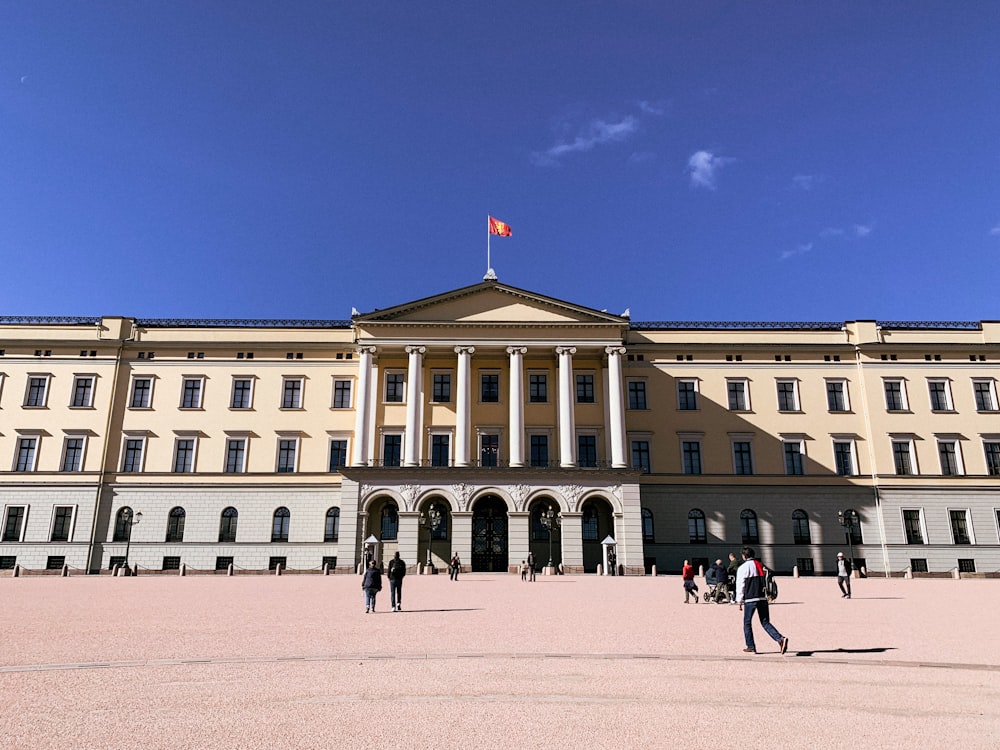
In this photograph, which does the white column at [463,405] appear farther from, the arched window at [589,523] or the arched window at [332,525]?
the arched window at [332,525]

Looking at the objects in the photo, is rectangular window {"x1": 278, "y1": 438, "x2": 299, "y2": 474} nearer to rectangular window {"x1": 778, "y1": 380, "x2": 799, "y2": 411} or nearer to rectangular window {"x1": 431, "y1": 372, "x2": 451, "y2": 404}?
rectangular window {"x1": 431, "y1": 372, "x2": 451, "y2": 404}

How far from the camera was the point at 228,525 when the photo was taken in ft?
147

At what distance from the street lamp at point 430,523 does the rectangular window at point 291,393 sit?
39.5 ft

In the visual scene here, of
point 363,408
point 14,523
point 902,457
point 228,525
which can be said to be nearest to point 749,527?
point 902,457

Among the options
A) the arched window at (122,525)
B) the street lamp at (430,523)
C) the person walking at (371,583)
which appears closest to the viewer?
the person walking at (371,583)

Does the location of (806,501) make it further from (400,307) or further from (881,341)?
(400,307)

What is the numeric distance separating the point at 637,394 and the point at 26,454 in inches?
1592

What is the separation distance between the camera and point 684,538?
146 feet

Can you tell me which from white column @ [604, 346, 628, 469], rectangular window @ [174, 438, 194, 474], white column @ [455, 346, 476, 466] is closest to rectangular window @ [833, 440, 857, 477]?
white column @ [604, 346, 628, 469]

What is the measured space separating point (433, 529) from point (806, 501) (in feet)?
79.6

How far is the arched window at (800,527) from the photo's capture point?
44.6 m

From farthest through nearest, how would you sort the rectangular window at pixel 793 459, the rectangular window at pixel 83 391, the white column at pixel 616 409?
1. the rectangular window at pixel 83 391
2. the rectangular window at pixel 793 459
3. the white column at pixel 616 409

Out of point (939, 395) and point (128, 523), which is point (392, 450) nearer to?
point (128, 523)

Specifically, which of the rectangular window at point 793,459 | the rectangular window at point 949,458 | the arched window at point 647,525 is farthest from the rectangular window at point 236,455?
the rectangular window at point 949,458
